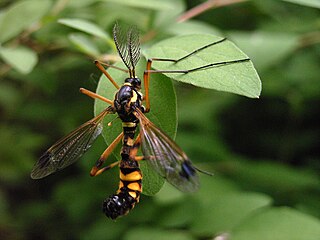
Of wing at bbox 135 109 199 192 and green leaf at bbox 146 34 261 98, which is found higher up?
green leaf at bbox 146 34 261 98

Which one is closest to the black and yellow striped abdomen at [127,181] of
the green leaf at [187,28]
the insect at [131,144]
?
the insect at [131,144]

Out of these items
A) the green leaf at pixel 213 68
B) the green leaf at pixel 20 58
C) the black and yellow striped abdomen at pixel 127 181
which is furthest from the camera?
the green leaf at pixel 20 58

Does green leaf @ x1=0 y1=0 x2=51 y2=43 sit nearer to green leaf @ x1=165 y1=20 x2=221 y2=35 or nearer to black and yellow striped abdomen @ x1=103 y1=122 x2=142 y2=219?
green leaf @ x1=165 y1=20 x2=221 y2=35

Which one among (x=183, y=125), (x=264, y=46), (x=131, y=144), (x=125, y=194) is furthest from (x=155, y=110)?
(x=183, y=125)

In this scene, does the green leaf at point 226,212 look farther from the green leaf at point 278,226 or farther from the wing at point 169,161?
the wing at point 169,161

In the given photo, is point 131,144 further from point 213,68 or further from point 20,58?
point 20,58

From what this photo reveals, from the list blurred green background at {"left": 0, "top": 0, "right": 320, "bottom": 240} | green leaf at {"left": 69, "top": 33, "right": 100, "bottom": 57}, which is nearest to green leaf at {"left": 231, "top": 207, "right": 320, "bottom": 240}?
blurred green background at {"left": 0, "top": 0, "right": 320, "bottom": 240}

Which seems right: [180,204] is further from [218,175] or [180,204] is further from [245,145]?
[245,145]
